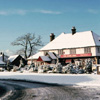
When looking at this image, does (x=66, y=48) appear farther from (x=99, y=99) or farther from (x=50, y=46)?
(x=99, y=99)

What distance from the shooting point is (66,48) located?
61.2m

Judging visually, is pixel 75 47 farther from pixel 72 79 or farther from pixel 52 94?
pixel 52 94

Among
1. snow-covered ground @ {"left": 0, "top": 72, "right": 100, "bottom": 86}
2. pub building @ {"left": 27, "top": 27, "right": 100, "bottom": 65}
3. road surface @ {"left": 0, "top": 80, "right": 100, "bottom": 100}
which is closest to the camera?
road surface @ {"left": 0, "top": 80, "right": 100, "bottom": 100}

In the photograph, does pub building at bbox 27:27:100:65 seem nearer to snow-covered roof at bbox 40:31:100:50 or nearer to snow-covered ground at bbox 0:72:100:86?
snow-covered roof at bbox 40:31:100:50

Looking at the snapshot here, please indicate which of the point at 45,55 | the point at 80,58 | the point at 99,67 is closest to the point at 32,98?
the point at 99,67

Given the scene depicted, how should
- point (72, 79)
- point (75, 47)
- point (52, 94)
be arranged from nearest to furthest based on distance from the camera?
point (52, 94), point (72, 79), point (75, 47)

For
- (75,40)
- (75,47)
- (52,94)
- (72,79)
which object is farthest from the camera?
(75,40)

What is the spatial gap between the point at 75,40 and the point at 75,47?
3.32m

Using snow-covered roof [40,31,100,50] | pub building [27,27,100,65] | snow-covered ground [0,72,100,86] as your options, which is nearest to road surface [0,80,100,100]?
snow-covered ground [0,72,100,86]

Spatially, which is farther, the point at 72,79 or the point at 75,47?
the point at 75,47

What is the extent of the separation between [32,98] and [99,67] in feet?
66.6

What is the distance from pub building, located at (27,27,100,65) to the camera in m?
56.5

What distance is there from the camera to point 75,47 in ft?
194

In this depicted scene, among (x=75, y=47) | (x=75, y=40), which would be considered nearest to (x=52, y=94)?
(x=75, y=47)
